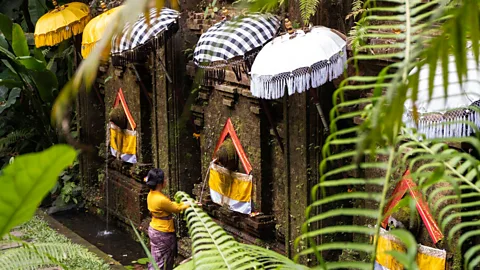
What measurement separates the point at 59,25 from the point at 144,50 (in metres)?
1.18

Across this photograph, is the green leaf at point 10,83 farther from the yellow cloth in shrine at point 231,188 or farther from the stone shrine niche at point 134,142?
the yellow cloth in shrine at point 231,188

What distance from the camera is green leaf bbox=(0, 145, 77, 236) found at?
116 cm

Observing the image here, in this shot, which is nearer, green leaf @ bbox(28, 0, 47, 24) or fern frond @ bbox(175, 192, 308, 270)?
fern frond @ bbox(175, 192, 308, 270)

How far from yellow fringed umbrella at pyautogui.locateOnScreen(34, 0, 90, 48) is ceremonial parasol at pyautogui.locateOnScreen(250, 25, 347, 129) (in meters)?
4.03

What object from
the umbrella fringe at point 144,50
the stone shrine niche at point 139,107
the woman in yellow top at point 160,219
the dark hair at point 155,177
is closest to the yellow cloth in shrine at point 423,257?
the woman in yellow top at point 160,219

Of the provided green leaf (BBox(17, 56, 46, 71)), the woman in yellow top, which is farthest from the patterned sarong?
green leaf (BBox(17, 56, 46, 71))

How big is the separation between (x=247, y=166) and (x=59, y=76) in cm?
560

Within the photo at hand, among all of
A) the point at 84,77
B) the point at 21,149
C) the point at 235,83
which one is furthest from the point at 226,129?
the point at 84,77

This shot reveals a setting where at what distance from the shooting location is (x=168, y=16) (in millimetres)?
8641

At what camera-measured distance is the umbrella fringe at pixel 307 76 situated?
21.3 ft

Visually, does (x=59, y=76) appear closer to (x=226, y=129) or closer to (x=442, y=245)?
(x=226, y=129)

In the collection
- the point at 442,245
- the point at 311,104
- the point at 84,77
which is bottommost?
the point at 442,245

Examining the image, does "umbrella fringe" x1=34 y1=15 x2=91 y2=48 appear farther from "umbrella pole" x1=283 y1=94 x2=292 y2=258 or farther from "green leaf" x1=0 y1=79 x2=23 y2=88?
"umbrella pole" x1=283 y1=94 x2=292 y2=258

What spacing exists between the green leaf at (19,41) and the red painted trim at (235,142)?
372 cm
